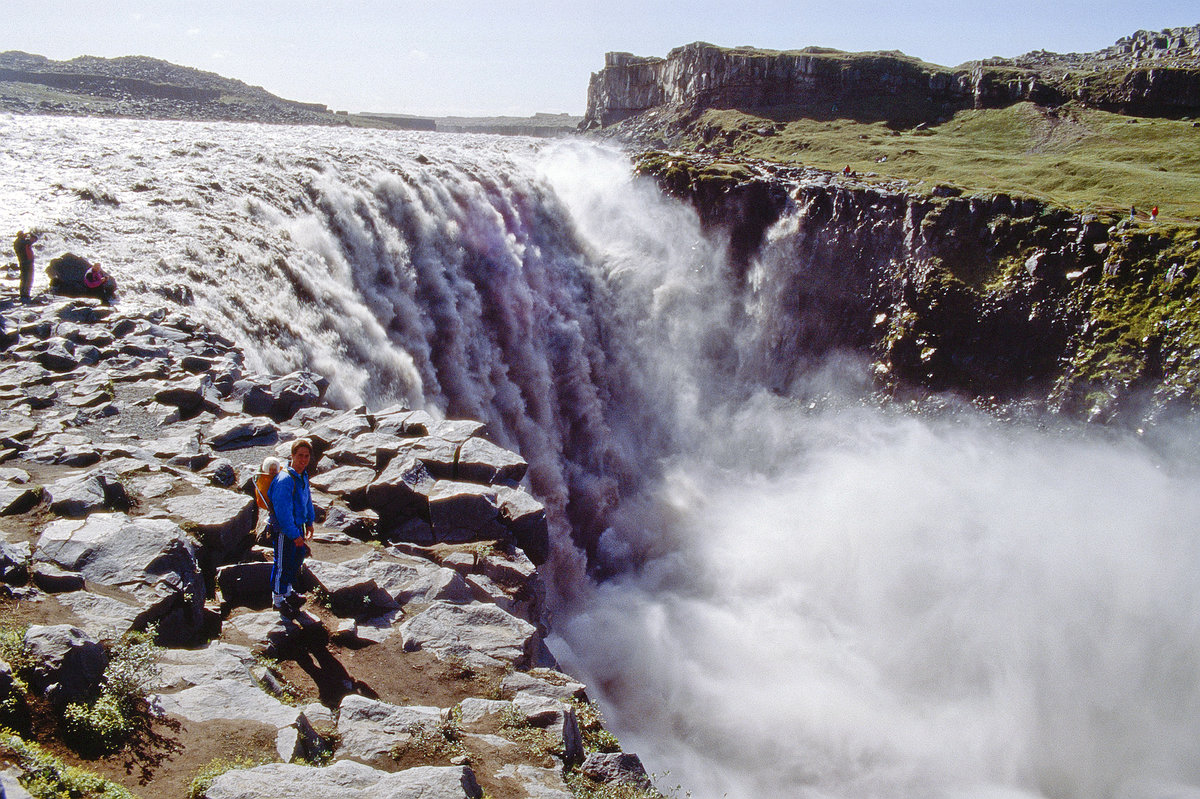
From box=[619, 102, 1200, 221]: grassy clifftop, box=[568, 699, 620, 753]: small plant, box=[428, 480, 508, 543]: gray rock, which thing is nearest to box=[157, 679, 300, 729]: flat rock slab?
box=[568, 699, 620, 753]: small plant

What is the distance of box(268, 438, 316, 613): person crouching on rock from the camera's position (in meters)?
7.86

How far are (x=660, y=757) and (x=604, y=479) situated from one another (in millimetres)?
14407

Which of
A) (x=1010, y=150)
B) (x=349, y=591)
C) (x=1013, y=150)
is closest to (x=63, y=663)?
(x=349, y=591)

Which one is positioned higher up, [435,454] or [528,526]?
[435,454]

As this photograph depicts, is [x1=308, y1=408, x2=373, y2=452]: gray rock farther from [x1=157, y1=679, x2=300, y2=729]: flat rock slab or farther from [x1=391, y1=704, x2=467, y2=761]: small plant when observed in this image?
[x1=391, y1=704, x2=467, y2=761]: small plant

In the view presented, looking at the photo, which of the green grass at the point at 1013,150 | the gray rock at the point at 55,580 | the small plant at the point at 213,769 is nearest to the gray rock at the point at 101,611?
the gray rock at the point at 55,580

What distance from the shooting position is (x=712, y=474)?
116 ft

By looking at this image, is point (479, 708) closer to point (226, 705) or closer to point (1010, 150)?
point (226, 705)

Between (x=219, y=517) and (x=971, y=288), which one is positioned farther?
(x=971, y=288)

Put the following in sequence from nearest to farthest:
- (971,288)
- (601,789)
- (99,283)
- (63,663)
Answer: (63,663) < (601,789) < (99,283) < (971,288)

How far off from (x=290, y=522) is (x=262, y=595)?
3.94ft

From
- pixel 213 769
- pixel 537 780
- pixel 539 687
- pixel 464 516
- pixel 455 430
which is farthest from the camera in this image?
pixel 455 430

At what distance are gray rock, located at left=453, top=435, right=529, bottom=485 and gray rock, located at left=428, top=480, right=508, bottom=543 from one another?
884mm

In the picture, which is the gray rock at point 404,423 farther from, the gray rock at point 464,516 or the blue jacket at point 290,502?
the blue jacket at point 290,502
